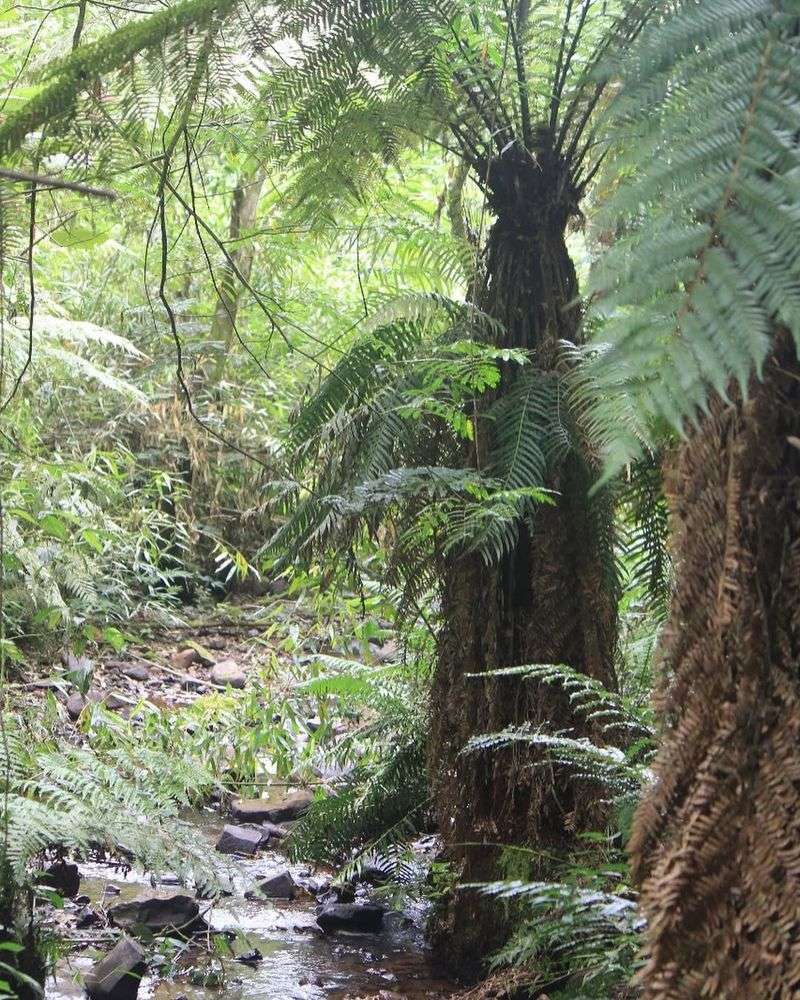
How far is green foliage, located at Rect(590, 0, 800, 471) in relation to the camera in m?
0.96

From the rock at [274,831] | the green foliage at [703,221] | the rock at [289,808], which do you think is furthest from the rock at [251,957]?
the green foliage at [703,221]

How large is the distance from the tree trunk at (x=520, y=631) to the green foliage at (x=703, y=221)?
1.56 meters

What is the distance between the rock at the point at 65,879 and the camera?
3.14m

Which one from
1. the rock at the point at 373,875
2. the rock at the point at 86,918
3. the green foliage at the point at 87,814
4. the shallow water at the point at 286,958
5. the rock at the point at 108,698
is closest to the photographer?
the green foliage at the point at 87,814

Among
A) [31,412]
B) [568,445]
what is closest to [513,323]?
[568,445]

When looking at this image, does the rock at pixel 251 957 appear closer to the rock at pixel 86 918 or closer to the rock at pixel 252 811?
the rock at pixel 86 918

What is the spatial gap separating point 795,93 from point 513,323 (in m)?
1.78

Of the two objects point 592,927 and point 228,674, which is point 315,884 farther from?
point 228,674

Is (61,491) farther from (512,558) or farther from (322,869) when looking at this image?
(512,558)

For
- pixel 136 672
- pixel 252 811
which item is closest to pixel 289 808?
pixel 252 811

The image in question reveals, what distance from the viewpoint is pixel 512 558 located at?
2.71 metres

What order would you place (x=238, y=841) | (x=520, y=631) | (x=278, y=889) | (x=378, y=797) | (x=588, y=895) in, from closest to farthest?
(x=588, y=895), (x=520, y=631), (x=378, y=797), (x=278, y=889), (x=238, y=841)

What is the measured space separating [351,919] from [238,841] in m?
0.75

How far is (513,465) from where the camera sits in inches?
102
